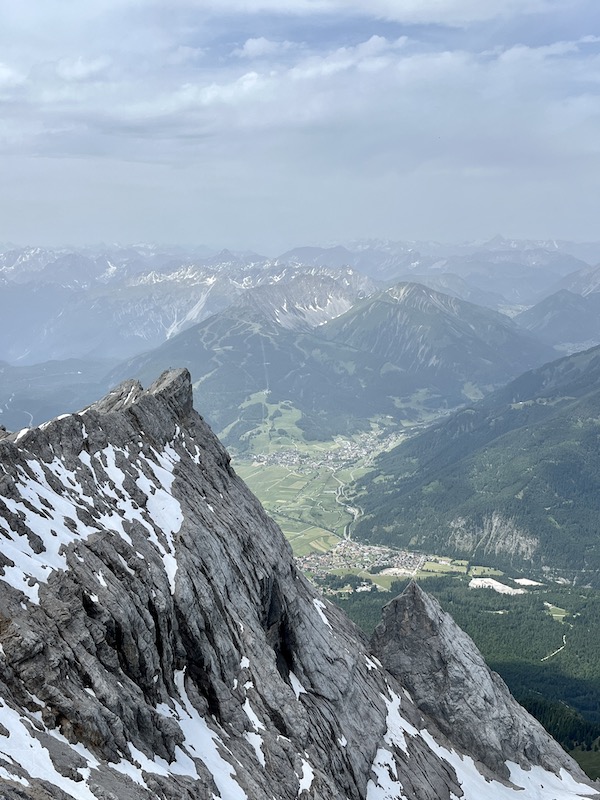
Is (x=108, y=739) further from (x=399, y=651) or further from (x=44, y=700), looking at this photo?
(x=399, y=651)

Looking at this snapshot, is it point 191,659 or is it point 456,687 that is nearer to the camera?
point 191,659

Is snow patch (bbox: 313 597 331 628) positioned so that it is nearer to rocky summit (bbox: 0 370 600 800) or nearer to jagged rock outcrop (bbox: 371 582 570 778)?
rocky summit (bbox: 0 370 600 800)

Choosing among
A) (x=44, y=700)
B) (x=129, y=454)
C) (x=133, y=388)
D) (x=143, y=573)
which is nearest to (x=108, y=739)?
(x=44, y=700)

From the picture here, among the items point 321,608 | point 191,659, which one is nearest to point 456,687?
point 321,608

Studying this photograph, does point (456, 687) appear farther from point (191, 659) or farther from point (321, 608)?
point (191, 659)

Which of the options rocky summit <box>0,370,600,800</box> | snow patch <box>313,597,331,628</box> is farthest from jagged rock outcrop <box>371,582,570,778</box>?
snow patch <box>313,597,331,628</box>

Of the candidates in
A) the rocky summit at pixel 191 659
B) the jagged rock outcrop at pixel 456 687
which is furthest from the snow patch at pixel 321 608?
the jagged rock outcrop at pixel 456 687

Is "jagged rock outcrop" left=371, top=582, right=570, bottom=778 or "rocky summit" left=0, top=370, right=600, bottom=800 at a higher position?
"rocky summit" left=0, top=370, right=600, bottom=800

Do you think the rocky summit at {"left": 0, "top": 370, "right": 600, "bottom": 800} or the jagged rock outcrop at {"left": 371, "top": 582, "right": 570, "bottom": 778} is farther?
the jagged rock outcrop at {"left": 371, "top": 582, "right": 570, "bottom": 778}

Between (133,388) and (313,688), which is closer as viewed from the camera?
(313,688)
